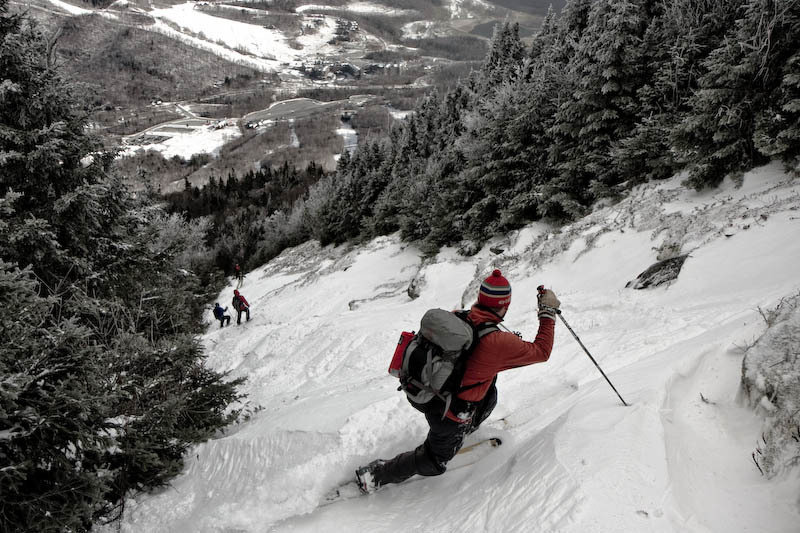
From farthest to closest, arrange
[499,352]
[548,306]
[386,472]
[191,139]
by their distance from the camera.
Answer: [191,139] < [386,472] < [548,306] < [499,352]

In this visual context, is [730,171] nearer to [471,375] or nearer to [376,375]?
[376,375]

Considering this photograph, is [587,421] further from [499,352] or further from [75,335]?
[75,335]

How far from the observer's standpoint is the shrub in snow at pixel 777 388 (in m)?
2.71

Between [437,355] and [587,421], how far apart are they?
142 centimetres

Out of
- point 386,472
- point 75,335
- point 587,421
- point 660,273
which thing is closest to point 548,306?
point 587,421

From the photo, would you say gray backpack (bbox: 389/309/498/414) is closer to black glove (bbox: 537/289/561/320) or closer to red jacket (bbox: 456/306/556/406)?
red jacket (bbox: 456/306/556/406)

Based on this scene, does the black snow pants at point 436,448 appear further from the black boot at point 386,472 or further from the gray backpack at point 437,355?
the gray backpack at point 437,355

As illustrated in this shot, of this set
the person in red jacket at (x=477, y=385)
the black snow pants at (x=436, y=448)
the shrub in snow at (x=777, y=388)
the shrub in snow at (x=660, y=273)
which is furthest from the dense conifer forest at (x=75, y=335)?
the shrub in snow at (x=660, y=273)

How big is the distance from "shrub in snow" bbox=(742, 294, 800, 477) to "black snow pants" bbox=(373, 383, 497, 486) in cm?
197

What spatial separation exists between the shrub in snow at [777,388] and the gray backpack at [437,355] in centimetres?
191

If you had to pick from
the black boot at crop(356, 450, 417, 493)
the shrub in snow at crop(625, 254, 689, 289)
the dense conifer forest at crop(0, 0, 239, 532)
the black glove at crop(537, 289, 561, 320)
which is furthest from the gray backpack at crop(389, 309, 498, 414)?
the shrub in snow at crop(625, 254, 689, 289)

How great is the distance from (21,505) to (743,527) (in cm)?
564

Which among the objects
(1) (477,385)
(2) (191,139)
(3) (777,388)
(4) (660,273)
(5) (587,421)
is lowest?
(2) (191,139)

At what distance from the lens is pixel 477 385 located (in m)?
3.59
